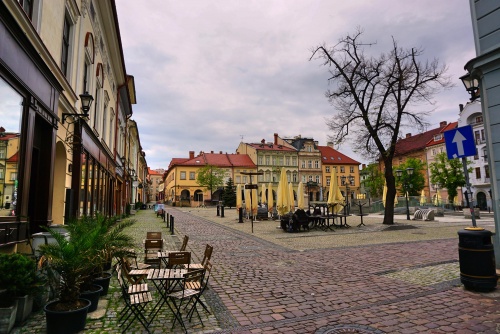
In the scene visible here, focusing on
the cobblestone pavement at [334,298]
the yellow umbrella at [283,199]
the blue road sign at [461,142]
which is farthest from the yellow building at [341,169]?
the blue road sign at [461,142]

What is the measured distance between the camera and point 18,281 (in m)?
4.16

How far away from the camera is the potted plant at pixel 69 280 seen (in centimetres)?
407

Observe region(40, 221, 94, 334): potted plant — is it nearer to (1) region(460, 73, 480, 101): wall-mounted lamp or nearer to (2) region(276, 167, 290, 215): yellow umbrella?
(1) region(460, 73, 480, 101): wall-mounted lamp

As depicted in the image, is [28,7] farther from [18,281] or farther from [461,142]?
[461,142]

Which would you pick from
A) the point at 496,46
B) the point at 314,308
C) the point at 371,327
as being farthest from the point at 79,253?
the point at 496,46

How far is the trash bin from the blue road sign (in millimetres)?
1618

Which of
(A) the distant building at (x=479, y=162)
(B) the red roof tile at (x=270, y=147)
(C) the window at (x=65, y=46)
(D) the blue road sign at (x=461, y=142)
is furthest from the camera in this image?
(B) the red roof tile at (x=270, y=147)

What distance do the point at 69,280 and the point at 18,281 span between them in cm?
61

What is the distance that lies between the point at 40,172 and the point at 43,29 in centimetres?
351

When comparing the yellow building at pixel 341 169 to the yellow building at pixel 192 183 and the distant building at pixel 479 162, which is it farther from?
the distant building at pixel 479 162

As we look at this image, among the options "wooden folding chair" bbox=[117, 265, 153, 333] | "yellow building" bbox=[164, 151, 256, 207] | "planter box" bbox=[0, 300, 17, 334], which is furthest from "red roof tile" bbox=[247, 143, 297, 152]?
"planter box" bbox=[0, 300, 17, 334]

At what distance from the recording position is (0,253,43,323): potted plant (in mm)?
4086

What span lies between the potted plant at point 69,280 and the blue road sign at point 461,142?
7007 millimetres

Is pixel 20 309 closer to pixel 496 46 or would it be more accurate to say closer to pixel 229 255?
pixel 229 255
